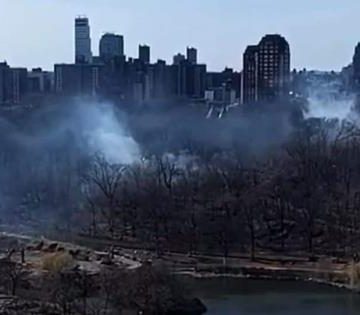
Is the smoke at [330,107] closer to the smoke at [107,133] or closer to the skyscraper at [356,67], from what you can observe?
the skyscraper at [356,67]

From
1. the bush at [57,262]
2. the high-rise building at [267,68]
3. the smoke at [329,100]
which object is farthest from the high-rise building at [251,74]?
the bush at [57,262]

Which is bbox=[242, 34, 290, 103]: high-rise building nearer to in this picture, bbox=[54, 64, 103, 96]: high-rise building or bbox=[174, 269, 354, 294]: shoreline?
bbox=[54, 64, 103, 96]: high-rise building

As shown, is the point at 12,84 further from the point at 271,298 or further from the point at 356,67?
the point at 271,298

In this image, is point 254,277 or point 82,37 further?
point 82,37

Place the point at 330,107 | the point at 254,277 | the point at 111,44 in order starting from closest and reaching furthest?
1. the point at 254,277
2. the point at 330,107
3. the point at 111,44

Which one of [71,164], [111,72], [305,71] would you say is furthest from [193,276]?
[305,71]

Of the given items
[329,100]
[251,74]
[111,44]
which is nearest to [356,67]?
[251,74]
